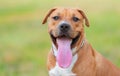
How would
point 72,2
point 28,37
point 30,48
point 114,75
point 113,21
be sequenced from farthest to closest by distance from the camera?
point 72,2, point 113,21, point 28,37, point 30,48, point 114,75

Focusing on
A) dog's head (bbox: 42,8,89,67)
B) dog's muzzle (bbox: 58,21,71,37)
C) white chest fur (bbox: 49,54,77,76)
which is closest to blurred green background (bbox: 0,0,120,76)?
white chest fur (bbox: 49,54,77,76)

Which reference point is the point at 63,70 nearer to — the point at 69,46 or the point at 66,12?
the point at 69,46

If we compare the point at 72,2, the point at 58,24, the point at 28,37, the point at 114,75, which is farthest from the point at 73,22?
the point at 72,2

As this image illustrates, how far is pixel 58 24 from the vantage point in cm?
1162

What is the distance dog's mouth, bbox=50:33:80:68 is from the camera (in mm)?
11672

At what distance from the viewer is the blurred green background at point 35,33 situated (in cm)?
1587

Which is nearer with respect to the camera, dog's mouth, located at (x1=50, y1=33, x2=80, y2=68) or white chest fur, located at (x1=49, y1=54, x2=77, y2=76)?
dog's mouth, located at (x1=50, y1=33, x2=80, y2=68)

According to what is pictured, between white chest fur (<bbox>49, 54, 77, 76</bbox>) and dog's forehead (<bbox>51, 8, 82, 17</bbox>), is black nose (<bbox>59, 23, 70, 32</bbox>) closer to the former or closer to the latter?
dog's forehead (<bbox>51, 8, 82, 17</bbox>)

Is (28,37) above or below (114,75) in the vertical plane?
below

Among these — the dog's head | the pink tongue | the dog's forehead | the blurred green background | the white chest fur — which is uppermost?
the dog's forehead

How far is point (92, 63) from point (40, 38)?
6.70 metres

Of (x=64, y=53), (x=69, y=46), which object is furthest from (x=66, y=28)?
(x=64, y=53)

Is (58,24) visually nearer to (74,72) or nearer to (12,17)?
(74,72)

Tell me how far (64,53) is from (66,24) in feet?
1.52
